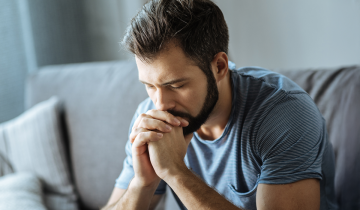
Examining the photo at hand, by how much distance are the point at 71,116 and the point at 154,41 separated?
89 cm

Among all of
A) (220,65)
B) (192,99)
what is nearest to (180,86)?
(192,99)

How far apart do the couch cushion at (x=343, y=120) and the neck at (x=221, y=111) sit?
375 mm

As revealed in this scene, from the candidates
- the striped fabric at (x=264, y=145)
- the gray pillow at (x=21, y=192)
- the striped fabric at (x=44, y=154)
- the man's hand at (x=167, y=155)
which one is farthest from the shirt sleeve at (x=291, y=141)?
the striped fabric at (x=44, y=154)

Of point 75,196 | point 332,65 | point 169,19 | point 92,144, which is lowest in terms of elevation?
point 75,196

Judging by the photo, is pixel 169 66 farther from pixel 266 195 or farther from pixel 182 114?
pixel 266 195

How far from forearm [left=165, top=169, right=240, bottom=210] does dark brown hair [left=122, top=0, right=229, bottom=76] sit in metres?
0.34

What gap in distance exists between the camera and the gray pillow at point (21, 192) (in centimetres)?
116

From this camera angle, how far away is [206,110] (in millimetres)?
1003

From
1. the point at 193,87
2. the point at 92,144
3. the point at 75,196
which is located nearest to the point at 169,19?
the point at 193,87

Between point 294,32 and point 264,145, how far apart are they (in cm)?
106

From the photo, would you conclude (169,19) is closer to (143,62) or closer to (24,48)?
(143,62)

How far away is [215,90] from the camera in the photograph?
100cm

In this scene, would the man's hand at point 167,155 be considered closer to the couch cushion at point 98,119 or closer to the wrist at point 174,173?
the wrist at point 174,173

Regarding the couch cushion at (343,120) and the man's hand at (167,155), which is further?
the couch cushion at (343,120)
